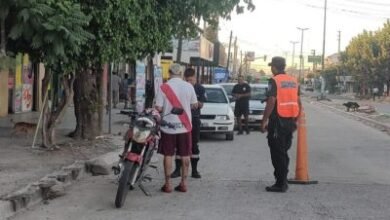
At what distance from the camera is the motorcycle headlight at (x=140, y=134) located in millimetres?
8477

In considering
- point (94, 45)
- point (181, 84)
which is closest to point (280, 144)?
point (181, 84)

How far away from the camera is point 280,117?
9.80m

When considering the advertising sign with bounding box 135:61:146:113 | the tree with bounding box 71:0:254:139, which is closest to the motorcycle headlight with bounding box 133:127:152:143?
the tree with bounding box 71:0:254:139

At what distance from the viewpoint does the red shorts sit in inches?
366

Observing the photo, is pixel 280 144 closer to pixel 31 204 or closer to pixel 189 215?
pixel 189 215

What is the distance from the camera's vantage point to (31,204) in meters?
8.41

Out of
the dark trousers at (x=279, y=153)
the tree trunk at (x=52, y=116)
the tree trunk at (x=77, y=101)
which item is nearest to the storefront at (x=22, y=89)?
the tree trunk at (x=77, y=101)

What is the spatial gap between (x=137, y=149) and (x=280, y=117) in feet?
7.99

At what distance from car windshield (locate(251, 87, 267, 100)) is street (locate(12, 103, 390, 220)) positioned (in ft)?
28.7

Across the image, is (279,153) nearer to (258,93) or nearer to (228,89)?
(258,93)

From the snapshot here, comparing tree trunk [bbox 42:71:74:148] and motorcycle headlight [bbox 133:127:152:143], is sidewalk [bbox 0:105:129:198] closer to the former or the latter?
tree trunk [bbox 42:71:74:148]

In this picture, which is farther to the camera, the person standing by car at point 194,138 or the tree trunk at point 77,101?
the tree trunk at point 77,101

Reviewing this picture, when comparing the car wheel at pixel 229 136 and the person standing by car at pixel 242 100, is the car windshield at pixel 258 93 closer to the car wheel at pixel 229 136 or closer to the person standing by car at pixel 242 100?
the person standing by car at pixel 242 100

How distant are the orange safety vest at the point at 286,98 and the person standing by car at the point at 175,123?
1355 mm
